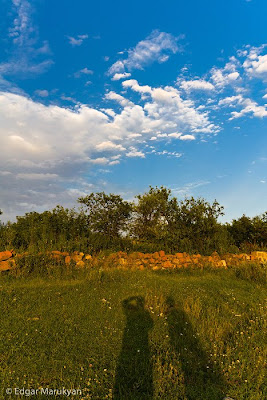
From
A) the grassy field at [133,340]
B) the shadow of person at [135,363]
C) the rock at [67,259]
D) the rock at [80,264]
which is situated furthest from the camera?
the rock at [67,259]

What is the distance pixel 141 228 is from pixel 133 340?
948 centimetres

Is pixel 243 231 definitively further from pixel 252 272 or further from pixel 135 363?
pixel 135 363

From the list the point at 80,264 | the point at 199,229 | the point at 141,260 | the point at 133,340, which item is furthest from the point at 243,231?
the point at 133,340

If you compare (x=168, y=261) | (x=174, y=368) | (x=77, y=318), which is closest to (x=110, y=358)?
(x=174, y=368)

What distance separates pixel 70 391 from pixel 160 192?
11.9m

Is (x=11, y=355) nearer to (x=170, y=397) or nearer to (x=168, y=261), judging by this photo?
(x=170, y=397)

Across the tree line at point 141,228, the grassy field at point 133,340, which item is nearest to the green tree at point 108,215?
the tree line at point 141,228

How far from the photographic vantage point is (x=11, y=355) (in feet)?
13.6

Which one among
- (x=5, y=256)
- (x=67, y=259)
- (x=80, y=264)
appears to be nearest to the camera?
(x=5, y=256)

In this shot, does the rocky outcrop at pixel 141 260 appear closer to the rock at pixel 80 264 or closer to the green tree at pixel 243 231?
the rock at pixel 80 264

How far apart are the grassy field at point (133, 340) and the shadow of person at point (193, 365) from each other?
15 millimetres

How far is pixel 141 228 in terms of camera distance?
14.1 meters

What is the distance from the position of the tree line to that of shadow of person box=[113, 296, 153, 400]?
6.17 m

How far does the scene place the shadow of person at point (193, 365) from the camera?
354 cm
